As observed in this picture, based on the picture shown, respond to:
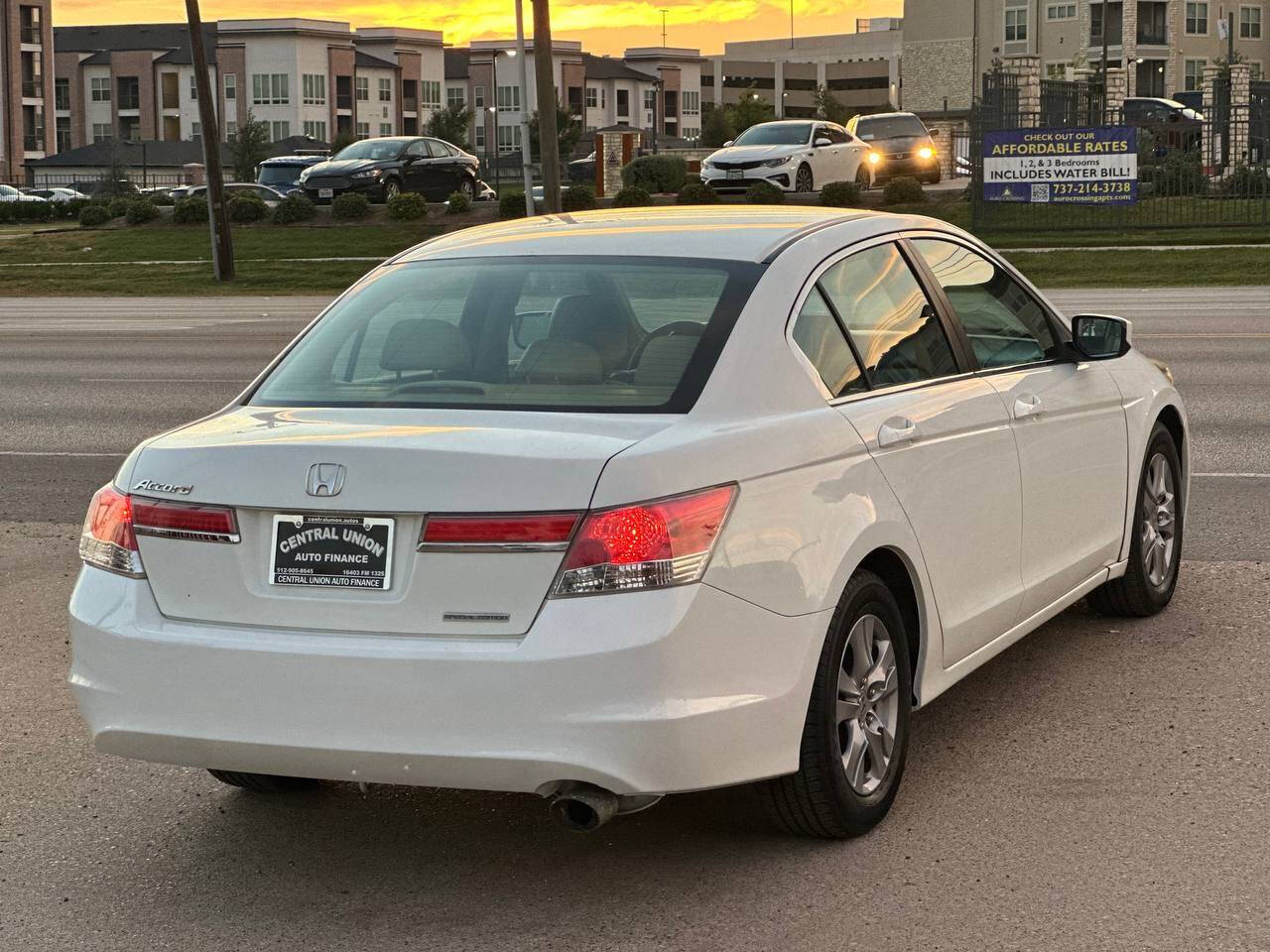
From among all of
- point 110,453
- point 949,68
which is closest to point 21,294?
point 110,453

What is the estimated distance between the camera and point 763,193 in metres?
37.7

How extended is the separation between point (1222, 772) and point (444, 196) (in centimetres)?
4160

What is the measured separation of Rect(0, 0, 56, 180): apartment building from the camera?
11681 cm

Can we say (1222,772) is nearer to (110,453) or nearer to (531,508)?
(531,508)

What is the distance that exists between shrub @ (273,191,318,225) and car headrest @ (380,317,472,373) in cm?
4036

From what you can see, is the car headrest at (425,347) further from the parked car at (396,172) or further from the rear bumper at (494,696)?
the parked car at (396,172)

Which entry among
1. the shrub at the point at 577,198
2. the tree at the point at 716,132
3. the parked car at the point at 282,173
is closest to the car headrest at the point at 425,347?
the shrub at the point at 577,198

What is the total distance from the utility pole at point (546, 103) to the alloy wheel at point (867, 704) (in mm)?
28182

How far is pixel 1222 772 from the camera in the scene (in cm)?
526

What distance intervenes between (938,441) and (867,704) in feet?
2.79

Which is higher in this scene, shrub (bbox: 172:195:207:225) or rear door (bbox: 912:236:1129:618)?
shrub (bbox: 172:195:207:225)

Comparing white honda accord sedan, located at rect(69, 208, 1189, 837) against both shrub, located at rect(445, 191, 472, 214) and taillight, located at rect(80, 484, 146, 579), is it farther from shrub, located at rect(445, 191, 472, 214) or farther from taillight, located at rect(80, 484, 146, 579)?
shrub, located at rect(445, 191, 472, 214)

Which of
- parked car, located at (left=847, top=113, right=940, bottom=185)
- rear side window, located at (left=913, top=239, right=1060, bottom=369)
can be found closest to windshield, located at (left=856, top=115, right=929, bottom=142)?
parked car, located at (left=847, top=113, right=940, bottom=185)

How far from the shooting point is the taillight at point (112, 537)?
4469mm
